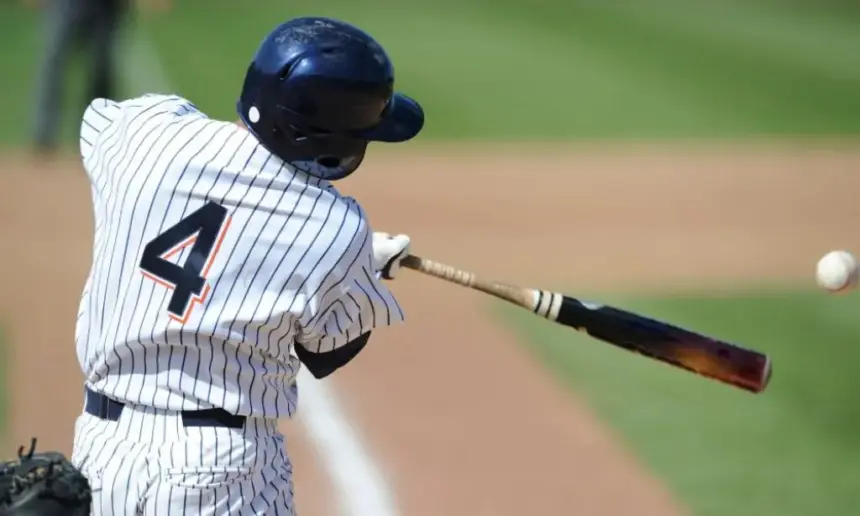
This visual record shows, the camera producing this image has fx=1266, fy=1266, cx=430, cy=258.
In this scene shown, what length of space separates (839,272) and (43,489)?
2723 millimetres

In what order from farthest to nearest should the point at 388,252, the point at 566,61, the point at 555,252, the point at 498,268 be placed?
the point at 566,61 < the point at 555,252 < the point at 498,268 < the point at 388,252

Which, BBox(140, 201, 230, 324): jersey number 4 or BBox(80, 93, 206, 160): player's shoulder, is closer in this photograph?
BBox(140, 201, 230, 324): jersey number 4

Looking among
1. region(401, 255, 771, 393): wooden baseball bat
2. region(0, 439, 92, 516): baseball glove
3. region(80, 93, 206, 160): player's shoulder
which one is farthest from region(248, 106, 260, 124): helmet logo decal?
region(0, 439, 92, 516): baseball glove

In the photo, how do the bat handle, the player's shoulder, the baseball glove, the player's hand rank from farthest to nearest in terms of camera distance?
the bat handle → the player's hand → the player's shoulder → the baseball glove

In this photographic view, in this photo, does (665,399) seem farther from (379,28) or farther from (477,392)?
(379,28)

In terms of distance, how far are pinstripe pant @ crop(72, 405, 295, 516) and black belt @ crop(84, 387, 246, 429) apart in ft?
0.05

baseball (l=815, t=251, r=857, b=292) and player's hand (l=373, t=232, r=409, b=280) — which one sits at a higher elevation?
baseball (l=815, t=251, r=857, b=292)

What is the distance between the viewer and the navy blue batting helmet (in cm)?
296

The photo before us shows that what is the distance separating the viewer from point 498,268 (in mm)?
8141

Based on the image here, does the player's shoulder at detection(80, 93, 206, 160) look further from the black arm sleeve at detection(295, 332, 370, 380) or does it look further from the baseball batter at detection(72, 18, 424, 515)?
the black arm sleeve at detection(295, 332, 370, 380)

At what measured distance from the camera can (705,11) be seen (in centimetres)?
2014

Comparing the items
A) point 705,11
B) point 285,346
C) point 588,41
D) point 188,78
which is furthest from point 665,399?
point 705,11

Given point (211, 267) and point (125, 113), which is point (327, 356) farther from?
point (125, 113)

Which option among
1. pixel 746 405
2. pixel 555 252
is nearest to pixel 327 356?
pixel 746 405
